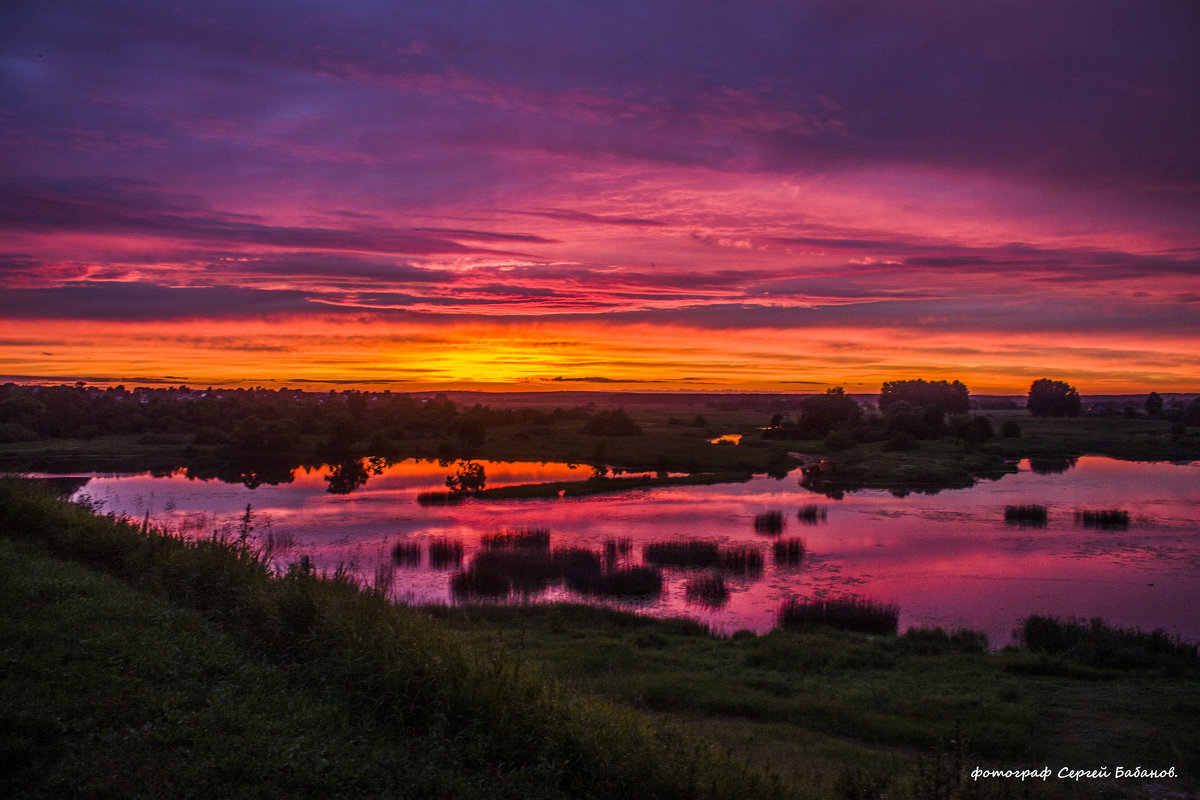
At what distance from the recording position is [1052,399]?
126 metres

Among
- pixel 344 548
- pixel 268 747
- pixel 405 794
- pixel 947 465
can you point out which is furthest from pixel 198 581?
pixel 947 465

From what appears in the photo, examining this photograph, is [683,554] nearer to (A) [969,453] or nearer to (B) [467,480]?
(B) [467,480]

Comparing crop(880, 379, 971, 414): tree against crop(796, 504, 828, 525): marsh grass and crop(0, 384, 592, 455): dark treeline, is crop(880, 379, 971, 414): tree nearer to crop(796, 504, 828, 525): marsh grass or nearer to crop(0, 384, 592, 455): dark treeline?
crop(0, 384, 592, 455): dark treeline

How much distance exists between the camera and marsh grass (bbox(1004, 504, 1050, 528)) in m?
36.1

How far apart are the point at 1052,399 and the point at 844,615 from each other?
126 m

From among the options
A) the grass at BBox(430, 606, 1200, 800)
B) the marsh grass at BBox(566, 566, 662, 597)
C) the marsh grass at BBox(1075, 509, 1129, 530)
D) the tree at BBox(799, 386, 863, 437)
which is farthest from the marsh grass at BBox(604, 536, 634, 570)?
the tree at BBox(799, 386, 863, 437)

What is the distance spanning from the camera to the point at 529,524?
116ft

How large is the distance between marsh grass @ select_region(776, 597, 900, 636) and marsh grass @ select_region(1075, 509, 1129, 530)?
20.1m

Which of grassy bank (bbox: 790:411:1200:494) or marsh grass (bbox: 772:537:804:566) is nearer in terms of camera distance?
marsh grass (bbox: 772:537:804:566)

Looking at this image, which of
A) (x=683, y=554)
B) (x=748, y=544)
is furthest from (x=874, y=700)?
(x=748, y=544)

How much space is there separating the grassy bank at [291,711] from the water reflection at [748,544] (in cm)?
358

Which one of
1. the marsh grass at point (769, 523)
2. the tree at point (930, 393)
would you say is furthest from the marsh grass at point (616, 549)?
the tree at point (930, 393)

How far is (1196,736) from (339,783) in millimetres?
12680

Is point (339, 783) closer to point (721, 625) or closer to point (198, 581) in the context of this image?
point (198, 581)
